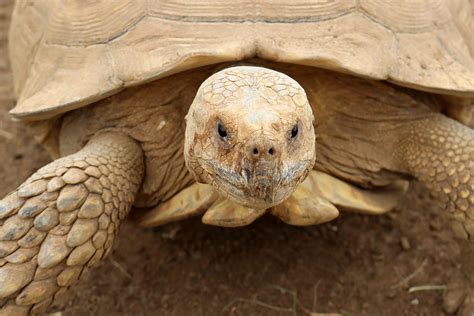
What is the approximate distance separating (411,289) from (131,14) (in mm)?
1810

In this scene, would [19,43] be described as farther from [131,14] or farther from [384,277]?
[384,277]

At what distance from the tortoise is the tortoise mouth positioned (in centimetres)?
1

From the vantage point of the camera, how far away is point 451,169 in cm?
241

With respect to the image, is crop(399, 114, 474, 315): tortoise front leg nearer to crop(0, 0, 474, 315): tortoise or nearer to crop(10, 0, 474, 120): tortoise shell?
crop(0, 0, 474, 315): tortoise

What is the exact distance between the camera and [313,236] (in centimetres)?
311

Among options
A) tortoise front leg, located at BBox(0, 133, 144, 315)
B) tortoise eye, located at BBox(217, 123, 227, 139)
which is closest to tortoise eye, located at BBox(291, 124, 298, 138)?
tortoise eye, located at BBox(217, 123, 227, 139)

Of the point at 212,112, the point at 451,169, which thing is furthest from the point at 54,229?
the point at 451,169

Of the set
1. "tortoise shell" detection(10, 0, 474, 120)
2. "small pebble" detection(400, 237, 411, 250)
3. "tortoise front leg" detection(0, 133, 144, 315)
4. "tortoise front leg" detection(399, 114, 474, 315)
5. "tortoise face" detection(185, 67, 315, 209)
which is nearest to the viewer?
"tortoise face" detection(185, 67, 315, 209)

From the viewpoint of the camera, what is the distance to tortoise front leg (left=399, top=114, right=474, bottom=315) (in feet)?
7.79

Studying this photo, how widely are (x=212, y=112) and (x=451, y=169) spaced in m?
1.16

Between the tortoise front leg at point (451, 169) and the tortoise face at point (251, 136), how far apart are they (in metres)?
0.83

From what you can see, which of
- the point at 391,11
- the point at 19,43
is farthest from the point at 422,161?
the point at 19,43

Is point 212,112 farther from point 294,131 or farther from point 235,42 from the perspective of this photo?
point 235,42

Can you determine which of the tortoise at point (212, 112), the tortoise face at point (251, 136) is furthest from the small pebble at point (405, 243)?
the tortoise face at point (251, 136)
